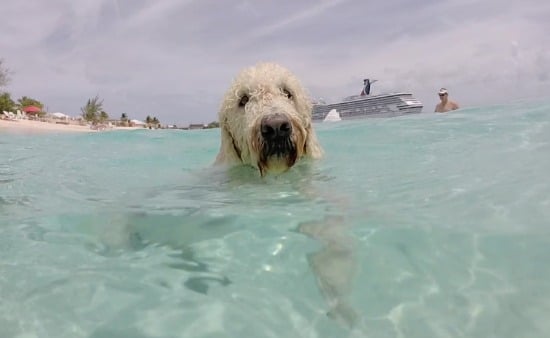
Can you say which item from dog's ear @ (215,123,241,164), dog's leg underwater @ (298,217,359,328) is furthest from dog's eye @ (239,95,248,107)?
dog's leg underwater @ (298,217,359,328)

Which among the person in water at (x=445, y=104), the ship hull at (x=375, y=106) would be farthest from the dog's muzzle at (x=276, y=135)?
the ship hull at (x=375, y=106)

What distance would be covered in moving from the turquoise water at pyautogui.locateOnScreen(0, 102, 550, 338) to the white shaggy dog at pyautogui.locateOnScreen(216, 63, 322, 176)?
1.21ft

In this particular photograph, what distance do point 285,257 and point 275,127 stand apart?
2093 mm

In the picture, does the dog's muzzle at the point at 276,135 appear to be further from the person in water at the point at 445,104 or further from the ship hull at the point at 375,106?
the ship hull at the point at 375,106

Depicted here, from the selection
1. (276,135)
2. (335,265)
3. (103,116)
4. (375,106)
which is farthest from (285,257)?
(103,116)

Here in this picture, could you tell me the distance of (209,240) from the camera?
388 cm

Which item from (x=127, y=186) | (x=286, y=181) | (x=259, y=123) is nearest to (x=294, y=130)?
(x=259, y=123)

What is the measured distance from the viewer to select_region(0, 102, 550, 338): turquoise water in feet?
8.89

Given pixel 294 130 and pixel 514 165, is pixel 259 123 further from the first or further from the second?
pixel 514 165

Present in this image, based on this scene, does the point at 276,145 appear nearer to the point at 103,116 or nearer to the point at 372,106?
the point at 372,106

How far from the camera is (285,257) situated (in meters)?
3.48

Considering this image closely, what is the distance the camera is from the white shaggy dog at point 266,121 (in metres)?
5.34

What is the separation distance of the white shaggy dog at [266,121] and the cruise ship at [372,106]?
5681 cm

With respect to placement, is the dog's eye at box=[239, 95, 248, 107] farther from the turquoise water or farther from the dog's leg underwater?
the dog's leg underwater
